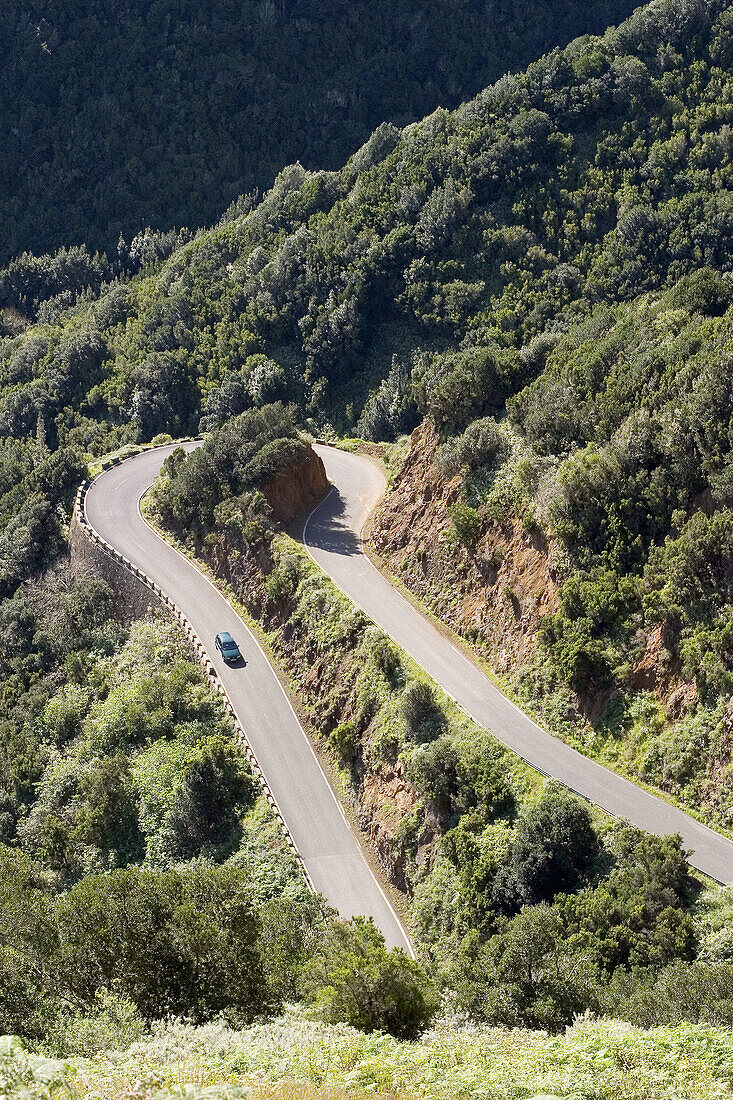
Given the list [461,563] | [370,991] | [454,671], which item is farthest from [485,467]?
[370,991]

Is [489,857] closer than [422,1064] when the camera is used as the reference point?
No

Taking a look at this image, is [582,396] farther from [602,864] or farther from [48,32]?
[48,32]

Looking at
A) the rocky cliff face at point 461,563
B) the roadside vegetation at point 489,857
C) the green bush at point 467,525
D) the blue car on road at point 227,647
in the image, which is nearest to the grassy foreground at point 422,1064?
the roadside vegetation at point 489,857

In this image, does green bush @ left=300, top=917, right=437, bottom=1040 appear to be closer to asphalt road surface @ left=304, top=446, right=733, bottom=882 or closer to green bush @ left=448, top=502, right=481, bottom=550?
asphalt road surface @ left=304, top=446, right=733, bottom=882

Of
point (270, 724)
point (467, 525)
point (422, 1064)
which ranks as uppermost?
point (422, 1064)

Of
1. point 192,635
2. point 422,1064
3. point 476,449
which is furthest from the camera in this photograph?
point 192,635

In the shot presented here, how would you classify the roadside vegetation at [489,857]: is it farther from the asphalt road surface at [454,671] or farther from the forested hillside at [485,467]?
the asphalt road surface at [454,671]

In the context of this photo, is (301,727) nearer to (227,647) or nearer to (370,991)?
(227,647)

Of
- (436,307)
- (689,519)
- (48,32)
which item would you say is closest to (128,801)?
(689,519)

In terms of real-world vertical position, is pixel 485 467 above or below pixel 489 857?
above
